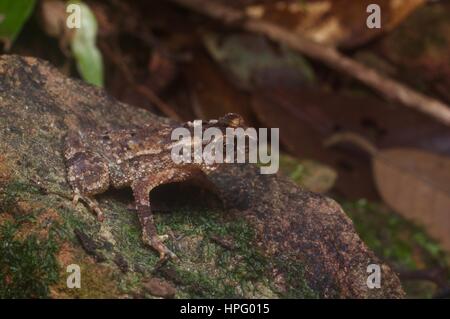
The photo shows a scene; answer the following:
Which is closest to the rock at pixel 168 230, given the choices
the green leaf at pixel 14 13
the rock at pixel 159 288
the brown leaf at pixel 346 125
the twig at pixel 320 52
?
the rock at pixel 159 288

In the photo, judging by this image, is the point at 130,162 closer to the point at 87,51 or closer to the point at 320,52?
the point at 87,51

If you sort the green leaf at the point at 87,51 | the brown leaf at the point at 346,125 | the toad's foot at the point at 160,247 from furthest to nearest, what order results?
the brown leaf at the point at 346,125
the green leaf at the point at 87,51
the toad's foot at the point at 160,247

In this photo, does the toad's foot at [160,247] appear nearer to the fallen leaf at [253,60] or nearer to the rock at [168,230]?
the rock at [168,230]

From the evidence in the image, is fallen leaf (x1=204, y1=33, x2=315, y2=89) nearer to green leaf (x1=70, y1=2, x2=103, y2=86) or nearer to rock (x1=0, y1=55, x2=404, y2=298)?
green leaf (x1=70, y1=2, x2=103, y2=86)

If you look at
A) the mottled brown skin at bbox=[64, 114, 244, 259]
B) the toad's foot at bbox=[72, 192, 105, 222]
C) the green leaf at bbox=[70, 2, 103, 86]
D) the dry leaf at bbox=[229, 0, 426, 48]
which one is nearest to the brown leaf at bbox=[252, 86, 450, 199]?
the dry leaf at bbox=[229, 0, 426, 48]
